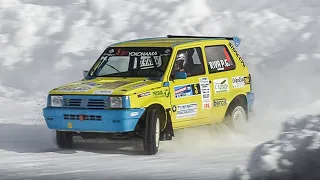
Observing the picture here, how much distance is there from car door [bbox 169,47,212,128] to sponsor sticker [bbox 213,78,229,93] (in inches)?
7.4

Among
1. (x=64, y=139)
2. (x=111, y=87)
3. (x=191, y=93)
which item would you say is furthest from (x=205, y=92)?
(x=64, y=139)

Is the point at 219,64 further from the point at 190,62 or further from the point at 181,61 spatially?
the point at 181,61

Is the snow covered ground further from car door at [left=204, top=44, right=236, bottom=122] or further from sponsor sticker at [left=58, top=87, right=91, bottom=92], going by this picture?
sponsor sticker at [left=58, top=87, right=91, bottom=92]

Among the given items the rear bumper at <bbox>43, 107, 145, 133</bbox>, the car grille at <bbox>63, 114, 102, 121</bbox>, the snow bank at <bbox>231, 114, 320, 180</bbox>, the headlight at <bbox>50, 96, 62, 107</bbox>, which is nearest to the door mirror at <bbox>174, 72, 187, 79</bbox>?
the rear bumper at <bbox>43, 107, 145, 133</bbox>

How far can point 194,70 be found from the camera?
11.7 meters

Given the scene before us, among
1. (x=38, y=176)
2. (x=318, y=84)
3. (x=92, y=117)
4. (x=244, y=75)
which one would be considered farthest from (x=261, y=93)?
(x=38, y=176)

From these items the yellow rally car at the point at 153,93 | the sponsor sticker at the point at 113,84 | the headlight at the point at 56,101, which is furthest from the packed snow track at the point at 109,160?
the sponsor sticker at the point at 113,84

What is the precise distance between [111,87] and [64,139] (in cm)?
112

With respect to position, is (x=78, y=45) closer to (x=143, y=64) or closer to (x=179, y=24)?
(x=179, y=24)

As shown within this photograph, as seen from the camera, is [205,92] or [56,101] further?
[205,92]

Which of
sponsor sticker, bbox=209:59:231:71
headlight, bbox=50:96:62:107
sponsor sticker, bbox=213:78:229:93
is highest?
sponsor sticker, bbox=209:59:231:71

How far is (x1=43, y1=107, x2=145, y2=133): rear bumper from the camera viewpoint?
10320 millimetres

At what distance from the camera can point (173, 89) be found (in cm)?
Result: 1118

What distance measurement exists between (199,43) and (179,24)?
8842 millimetres
